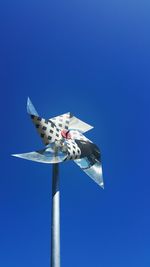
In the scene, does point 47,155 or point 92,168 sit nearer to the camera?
point 47,155

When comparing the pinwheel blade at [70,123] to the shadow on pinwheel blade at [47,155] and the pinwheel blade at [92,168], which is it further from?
the shadow on pinwheel blade at [47,155]

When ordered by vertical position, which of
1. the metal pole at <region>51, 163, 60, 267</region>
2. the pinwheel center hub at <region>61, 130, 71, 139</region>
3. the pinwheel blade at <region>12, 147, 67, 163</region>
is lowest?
the metal pole at <region>51, 163, 60, 267</region>

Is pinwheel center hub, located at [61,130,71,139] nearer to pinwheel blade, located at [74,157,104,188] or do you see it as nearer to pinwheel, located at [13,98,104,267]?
pinwheel, located at [13,98,104,267]

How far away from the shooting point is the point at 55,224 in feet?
37.6

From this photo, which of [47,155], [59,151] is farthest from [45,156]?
[59,151]

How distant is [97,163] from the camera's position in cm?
1371

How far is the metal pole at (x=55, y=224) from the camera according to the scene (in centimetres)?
1105

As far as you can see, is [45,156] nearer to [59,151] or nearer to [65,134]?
[59,151]

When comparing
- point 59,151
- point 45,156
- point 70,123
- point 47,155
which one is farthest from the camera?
point 70,123

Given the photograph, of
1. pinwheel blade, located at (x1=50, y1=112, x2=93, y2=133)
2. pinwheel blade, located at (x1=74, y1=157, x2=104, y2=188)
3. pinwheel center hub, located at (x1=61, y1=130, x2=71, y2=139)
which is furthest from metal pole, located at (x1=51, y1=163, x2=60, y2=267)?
pinwheel blade, located at (x1=50, y1=112, x2=93, y2=133)

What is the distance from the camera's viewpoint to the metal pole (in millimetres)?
11055

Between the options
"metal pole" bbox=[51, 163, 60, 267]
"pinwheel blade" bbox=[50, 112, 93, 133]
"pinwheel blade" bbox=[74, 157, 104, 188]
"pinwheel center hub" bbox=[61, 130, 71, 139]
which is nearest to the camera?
"metal pole" bbox=[51, 163, 60, 267]

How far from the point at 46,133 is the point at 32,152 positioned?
1.26 m

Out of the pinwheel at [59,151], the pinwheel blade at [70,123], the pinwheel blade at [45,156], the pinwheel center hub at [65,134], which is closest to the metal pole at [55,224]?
the pinwheel at [59,151]
